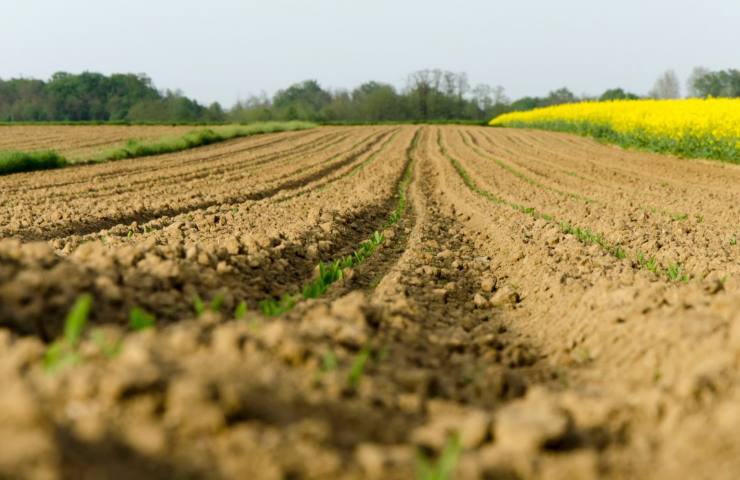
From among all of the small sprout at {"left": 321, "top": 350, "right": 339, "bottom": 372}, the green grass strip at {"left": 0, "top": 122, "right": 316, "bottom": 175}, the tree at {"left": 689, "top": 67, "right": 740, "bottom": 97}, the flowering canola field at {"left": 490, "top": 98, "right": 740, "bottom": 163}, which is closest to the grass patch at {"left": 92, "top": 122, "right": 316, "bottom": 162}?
the green grass strip at {"left": 0, "top": 122, "right": 316, "bottom": 175}

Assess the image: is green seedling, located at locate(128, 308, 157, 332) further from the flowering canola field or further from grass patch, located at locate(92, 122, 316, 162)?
the flowering canola field

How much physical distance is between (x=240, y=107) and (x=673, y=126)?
262ft

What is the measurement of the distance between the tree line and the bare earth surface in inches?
2797

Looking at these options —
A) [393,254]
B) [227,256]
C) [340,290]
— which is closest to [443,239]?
[393,254]

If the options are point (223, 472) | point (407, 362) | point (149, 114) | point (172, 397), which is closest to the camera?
point (223, 472)

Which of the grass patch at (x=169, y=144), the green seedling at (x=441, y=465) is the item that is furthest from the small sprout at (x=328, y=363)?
the grass patch at (x=169, y=144)

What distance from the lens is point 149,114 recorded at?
79875 mm

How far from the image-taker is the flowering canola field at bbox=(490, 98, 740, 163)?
22484mm

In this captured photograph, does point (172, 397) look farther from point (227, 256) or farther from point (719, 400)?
point (227, 256)

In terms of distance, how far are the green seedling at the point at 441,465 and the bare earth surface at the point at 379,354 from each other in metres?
0.03

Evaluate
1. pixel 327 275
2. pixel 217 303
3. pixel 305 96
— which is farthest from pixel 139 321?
pixel 305 96

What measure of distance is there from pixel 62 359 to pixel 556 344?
3.21 meters

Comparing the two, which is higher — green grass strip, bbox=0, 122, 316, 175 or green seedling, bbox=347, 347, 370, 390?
green seedling, bbox=347, 347, 370, 390

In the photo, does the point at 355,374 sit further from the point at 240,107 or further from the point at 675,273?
the point at 240,107
